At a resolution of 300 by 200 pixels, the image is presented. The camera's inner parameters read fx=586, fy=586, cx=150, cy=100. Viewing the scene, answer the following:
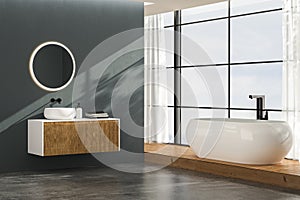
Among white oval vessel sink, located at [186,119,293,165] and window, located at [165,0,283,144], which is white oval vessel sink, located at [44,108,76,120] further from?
window, located at [165,0,283,144]

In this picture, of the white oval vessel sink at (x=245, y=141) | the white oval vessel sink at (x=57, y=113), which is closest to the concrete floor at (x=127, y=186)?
the white oval vessel sink at (x=245, y=141)

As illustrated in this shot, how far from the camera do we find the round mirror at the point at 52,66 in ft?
23.4

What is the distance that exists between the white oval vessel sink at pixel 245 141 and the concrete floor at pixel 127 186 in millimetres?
394

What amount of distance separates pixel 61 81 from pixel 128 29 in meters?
1.24

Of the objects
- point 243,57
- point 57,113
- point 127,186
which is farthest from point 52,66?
point 243,57

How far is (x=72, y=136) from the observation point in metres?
6.92

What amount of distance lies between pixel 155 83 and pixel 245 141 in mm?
3029

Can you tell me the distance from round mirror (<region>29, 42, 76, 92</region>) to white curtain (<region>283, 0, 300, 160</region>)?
267 cm

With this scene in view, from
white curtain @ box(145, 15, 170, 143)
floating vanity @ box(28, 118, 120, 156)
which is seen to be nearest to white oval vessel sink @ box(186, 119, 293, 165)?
floating vanity @ box(28, 118, 120, 156)

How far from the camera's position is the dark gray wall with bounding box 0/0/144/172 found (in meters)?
6.96

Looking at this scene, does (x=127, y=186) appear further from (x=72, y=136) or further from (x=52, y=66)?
(x=52, y=66)

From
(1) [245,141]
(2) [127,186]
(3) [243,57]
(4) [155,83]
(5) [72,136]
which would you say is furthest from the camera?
(3) [243,57]

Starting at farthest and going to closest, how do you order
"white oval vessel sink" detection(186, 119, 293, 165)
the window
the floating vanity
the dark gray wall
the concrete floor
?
the window < the dark gray wall < the floating vanity < "white oval vessel sink" detection(186, 119, 293, 165) < the concrete floor

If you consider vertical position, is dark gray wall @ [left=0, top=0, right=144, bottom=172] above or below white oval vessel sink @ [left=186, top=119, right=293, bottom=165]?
above
